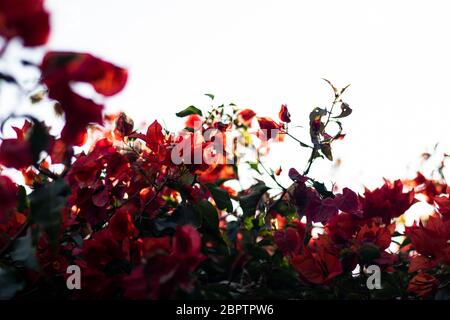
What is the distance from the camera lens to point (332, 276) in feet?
3.45

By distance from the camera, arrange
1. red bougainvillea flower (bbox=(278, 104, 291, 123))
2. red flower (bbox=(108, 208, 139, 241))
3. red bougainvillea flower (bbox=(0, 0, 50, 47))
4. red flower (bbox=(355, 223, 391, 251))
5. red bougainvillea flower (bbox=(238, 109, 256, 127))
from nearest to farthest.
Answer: red bougainvillea flower (bbox=(0, 0, 50, 47)) < red flower (bbox=(108, 208, 139, 241)) < red flower (bbox=(355, 223, 391, 251)) < red bougainvillea flower (bbox=(278, 104, 291, 123)) < red bougainvillea flower (bbox=(238, 109, 256, 127))

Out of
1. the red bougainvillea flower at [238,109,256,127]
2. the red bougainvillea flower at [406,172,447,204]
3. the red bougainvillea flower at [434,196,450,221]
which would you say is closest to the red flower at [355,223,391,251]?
the red bougainvillea flower at [434,196,450,221]

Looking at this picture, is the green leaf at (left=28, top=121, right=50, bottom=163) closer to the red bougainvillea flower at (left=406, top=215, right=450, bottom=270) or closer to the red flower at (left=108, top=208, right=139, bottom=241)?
the red flower at (left=108, top=208, right=139, bottom=241)

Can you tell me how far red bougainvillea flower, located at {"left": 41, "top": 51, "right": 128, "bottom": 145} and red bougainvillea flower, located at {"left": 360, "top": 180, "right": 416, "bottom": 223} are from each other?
64cm

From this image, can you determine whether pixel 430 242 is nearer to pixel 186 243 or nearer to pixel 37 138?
pixel 186 243

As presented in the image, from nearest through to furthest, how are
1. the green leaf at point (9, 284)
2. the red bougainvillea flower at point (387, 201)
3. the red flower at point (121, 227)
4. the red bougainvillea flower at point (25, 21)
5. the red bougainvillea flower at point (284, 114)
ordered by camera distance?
the red bougainvillea flower at point (25, 21), the green leaf at point (9, 284), the red flower at point (121, 227), the red bougainvillea flower at point (387, 201), the red bougainvillea flower at point (284, 114)

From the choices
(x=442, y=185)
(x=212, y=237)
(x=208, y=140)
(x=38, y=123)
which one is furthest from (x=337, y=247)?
(x=442, y=185)

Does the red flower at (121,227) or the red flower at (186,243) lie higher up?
the red flower at (121,227)

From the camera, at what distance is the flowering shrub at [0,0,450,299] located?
0.81 m

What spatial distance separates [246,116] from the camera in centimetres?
167

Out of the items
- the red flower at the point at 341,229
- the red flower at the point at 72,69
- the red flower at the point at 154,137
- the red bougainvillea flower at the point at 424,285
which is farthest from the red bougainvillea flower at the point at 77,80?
the red bougainvillea flower at the point at 424,285

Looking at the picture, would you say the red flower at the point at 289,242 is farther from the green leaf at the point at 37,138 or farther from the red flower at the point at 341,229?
the green leaf at the point at 37,138

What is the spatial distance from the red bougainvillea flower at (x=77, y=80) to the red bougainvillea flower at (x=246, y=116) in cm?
84

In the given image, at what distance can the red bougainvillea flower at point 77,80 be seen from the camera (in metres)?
0.78
